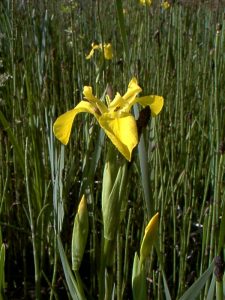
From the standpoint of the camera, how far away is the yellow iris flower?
0.57m

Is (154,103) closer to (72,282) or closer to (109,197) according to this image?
(109,197)

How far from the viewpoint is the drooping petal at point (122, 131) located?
564 mm

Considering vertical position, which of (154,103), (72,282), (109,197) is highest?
(154,103)

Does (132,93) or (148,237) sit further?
(132,93)

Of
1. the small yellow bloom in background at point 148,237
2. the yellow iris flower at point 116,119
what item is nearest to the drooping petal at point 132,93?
the yellow iris flower at point 116,119

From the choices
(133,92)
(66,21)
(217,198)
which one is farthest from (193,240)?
(66,21)

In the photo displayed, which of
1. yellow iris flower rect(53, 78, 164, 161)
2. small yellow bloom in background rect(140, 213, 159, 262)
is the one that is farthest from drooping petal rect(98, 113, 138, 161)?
small yellow bloom in background rect(140, 213, 159, 262)

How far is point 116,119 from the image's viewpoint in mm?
631

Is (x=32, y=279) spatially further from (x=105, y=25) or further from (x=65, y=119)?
(x=105, y=25)

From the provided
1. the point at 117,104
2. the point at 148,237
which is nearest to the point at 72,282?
A: the point at 148,237

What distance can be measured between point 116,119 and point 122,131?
0.04 metres

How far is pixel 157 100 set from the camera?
26.9 inches

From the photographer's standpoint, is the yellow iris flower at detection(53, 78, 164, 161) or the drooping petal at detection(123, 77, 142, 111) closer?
the yellow iris flower at detection(53, 78, 164, 161)

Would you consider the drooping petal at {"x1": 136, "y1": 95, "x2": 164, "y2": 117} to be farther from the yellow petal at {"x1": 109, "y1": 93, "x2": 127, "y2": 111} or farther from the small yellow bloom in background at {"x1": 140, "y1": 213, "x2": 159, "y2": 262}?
the small yellow bloom in background at {"x1": 140, "y1": 213, "x2": 159, "y2": 262}
